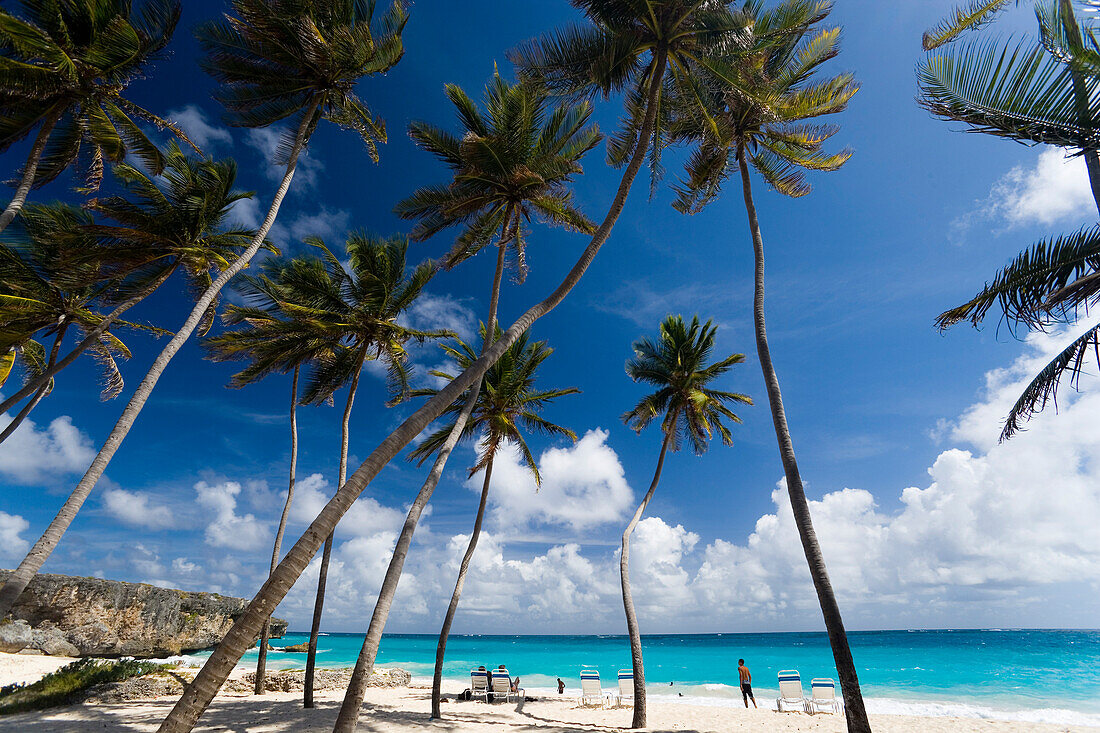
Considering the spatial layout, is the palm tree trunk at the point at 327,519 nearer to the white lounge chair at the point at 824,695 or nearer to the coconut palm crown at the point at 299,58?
the coconut palm crown at the point at 299,58

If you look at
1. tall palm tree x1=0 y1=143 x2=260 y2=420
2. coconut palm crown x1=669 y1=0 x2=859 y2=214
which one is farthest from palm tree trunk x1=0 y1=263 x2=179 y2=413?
coconut palm crown x1=669 y1=0 x2=859 y2=214

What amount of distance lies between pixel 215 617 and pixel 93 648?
10.1 meters

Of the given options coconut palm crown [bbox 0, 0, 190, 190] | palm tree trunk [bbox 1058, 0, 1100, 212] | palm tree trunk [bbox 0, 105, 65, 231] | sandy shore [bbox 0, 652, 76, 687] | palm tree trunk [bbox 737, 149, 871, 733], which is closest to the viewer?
palm tree trunk [bbox 1058, 0, 1100, 212]

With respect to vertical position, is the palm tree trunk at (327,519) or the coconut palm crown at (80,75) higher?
the coconut palm crown at (80,75)

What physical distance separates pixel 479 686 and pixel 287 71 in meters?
18.1

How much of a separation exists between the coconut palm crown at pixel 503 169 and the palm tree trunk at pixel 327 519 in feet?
10.4

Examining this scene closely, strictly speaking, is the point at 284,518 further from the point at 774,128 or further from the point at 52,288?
the point at 774,128

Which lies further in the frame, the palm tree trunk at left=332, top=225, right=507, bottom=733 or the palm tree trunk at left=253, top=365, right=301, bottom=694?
the palm tree trunk at left=253, top=365, right=301, bottom=694

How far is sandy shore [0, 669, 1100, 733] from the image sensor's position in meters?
9.28

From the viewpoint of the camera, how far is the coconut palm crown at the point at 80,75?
26.4 ft

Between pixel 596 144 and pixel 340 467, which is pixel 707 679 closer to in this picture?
pixel 340 467

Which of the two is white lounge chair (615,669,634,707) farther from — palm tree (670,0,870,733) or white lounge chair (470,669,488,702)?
palm tree (670,0,870,733)

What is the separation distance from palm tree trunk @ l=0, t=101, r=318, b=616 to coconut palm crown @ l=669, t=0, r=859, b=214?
8.40 m

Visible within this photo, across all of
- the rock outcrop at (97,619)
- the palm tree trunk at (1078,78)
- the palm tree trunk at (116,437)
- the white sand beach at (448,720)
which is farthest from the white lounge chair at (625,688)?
the rock outcrop at (97,619)
